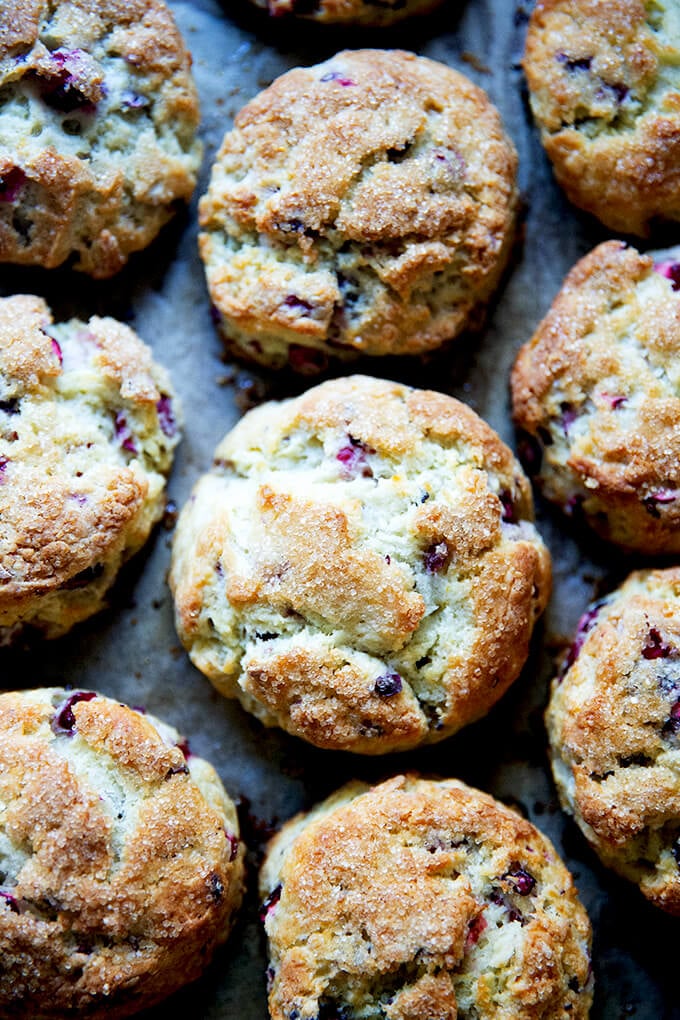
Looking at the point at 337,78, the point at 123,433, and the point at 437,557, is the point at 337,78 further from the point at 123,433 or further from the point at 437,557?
the point at 437,557

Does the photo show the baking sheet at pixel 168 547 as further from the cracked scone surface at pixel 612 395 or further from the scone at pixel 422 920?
the scone at pixel 422 920

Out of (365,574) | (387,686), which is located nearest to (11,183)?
(365,574)

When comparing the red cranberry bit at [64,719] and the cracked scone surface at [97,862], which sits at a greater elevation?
the red cranberry bit at [64,719]

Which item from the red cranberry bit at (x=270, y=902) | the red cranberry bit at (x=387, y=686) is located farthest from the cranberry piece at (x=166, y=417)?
the red cranberry bit at (x=270, y=902)

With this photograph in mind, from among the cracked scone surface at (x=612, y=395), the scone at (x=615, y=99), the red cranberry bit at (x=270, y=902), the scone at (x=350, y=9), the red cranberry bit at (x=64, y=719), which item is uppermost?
the scone at (x=615, y=99)

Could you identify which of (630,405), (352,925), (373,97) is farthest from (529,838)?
(373,97)

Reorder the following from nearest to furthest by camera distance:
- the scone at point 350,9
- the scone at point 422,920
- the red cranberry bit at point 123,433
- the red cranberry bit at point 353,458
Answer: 1. the scone at point 422,920
2. the red cranberry bit at point 353,458
3. the red cranberry bit at point 123,433
4. the scone at point 350,9

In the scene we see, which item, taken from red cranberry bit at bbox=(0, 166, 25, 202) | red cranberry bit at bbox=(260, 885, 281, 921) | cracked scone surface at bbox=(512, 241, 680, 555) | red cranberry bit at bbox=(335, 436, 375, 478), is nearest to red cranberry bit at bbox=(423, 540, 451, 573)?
red cranberry bit at bbox=(335, 436, 375, 478)
